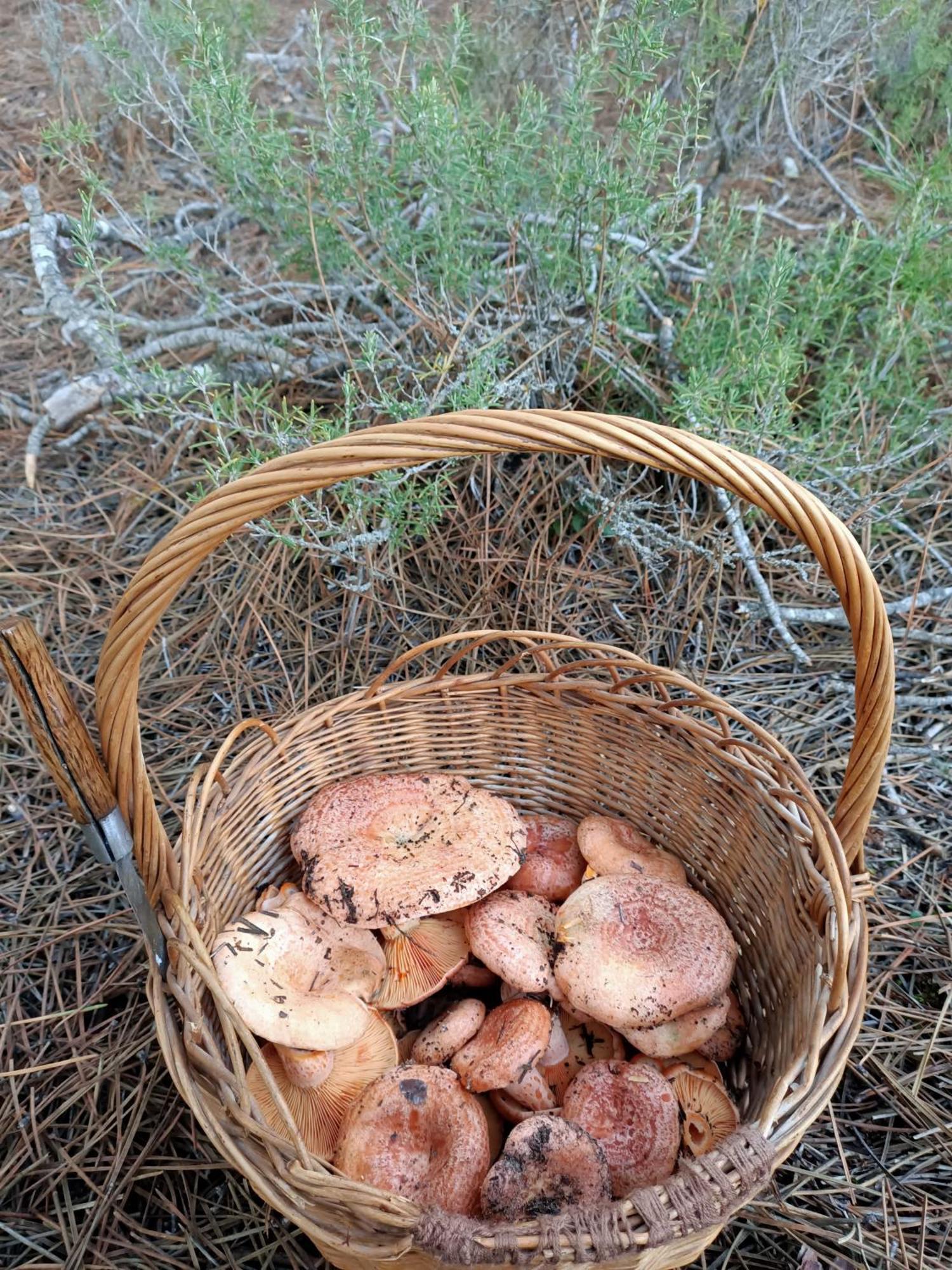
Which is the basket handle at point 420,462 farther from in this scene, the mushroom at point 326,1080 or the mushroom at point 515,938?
the mushroom at point 515,938

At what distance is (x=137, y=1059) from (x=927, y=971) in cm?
171

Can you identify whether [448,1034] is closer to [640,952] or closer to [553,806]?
[640,952]

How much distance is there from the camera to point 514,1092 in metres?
1.57

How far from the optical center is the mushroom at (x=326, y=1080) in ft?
5.21

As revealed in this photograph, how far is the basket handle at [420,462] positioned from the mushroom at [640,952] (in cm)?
56

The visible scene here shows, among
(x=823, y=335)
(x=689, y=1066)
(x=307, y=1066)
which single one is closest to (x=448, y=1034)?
(x=307, y=1066)

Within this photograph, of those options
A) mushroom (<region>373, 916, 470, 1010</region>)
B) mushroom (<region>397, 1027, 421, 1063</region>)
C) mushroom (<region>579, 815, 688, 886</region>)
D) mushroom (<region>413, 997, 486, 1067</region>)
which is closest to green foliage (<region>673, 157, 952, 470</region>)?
mushroom (<region>579, 815, 688, 886</region>)

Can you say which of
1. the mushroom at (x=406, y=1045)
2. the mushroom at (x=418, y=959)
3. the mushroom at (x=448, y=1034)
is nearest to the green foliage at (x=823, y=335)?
the mushroom at (x=418, y=959)

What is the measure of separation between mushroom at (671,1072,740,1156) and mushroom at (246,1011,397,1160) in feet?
1.77

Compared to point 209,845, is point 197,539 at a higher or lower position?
higher

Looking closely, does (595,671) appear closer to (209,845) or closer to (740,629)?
(740,629)

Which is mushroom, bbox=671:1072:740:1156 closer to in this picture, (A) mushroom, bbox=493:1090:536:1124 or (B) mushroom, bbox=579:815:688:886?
(A) mushroom, bbox=493:1090:536:1124

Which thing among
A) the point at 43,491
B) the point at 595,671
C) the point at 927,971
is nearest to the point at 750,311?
the point at 595,671

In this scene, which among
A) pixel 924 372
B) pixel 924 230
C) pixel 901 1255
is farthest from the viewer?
pixel 924 372
